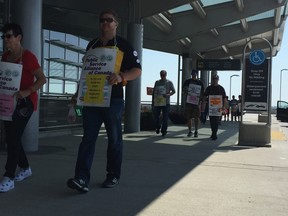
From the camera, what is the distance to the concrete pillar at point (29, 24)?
8575 millimetres

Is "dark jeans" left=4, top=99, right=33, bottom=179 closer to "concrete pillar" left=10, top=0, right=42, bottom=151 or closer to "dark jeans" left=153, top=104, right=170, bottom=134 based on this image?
"concrete pillar" left=10, top=0, right=42, bottom=151

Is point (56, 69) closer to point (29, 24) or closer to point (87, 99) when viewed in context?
Answer: point (29, 24)

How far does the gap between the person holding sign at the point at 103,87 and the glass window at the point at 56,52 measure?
12.8m

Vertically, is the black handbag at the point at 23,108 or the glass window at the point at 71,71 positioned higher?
the glass window at the point at 71,71

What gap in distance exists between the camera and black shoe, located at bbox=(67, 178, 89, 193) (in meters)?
5.30

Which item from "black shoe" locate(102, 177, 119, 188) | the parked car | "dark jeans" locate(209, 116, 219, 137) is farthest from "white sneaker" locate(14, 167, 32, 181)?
the parked car

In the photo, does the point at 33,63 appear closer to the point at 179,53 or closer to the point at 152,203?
the point at 152,203

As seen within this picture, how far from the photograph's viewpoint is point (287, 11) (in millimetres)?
23562

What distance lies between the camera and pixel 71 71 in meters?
19.1

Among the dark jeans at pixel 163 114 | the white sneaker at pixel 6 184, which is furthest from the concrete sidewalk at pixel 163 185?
the dark jeans at pixel 163 114

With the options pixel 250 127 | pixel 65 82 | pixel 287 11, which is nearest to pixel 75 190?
pixel 250 127

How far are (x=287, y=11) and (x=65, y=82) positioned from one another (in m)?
12.0

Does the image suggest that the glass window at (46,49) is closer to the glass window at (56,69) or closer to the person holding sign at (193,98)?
the glass window at (56,69)

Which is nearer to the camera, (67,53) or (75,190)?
(75,190)
